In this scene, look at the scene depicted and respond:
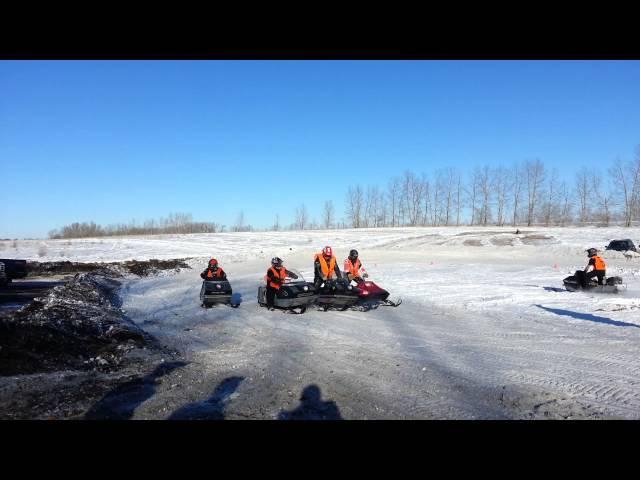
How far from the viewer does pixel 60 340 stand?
24.7 feet

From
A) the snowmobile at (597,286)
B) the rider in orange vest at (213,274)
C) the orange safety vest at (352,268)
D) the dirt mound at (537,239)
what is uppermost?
the dirt mound at (537,239)

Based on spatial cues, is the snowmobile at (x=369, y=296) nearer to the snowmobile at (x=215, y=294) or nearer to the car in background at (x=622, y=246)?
the snowmobile at (x=215, y=294)

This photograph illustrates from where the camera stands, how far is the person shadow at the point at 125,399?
446 centimetres

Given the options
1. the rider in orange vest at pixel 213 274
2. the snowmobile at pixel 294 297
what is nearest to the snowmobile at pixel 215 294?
the rider in orange vest at pixel 213 274

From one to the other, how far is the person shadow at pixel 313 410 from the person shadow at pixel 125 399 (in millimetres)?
1656

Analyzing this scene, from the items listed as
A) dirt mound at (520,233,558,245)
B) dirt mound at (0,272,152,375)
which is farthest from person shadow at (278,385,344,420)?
dirt mound at (520,233,558,245)

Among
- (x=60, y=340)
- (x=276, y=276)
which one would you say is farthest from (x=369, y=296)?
(x=60, y=340)

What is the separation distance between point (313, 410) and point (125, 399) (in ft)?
7.09

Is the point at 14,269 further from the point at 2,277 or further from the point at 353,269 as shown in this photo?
the point at 353,269

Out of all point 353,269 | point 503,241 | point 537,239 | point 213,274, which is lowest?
point 213,274
